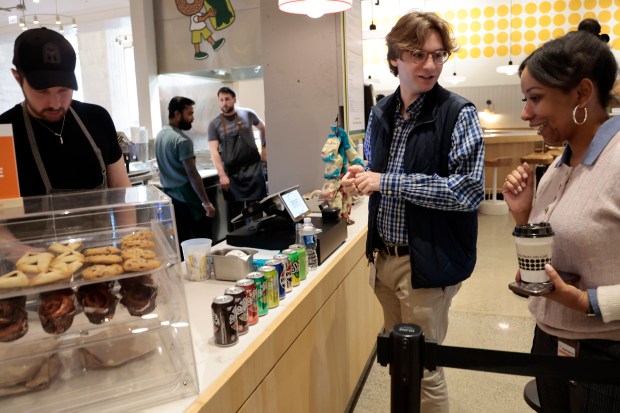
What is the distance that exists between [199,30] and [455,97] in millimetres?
3117

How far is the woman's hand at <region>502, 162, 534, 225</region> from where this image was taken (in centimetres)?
142

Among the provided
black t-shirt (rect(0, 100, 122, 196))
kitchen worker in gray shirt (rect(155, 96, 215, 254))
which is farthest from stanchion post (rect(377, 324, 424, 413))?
kitchen worker in gray shirt (rect(155, 96, 215, 254))

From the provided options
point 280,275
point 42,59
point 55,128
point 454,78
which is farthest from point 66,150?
point 454,78

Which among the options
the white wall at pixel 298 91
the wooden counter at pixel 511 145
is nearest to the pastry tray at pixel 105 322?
the white wall at pixel 298 91

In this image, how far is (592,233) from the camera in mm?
1148

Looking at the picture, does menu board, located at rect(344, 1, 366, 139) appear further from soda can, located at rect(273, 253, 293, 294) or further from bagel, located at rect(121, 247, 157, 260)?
bagel, located at rect(121, 247, 157, 260)

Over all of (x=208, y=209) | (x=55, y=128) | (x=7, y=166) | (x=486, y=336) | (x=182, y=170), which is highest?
(x=55, y=128)

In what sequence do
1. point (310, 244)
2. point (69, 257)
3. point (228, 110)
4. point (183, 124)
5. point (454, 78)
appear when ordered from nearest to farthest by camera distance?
point (69, 257) → point (310, 244) → point (183, 124) → point (228, 110) → point (454, 78)

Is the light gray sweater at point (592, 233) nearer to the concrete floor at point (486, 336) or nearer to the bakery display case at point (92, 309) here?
the bakery display case at point (92, 309)

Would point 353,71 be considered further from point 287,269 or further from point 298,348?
point 298,348

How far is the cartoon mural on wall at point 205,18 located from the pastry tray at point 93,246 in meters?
3.29

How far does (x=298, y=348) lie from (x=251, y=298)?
0.34 meters

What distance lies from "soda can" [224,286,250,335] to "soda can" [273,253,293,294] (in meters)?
0.32

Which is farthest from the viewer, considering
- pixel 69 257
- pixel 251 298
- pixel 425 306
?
pixel 425 306
